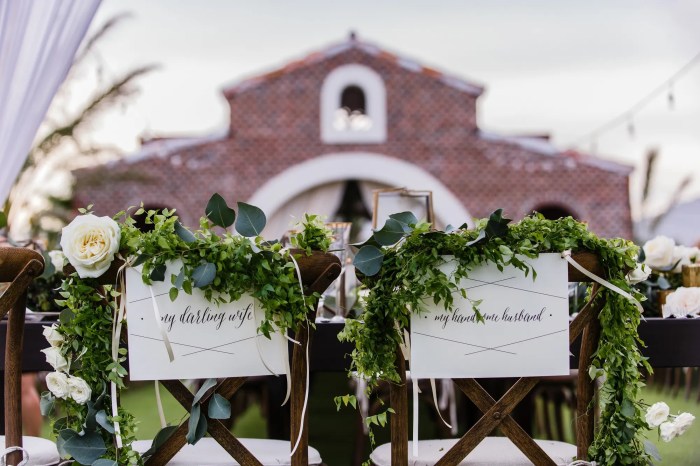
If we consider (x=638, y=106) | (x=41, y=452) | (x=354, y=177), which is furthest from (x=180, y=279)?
(x=354, y=177)

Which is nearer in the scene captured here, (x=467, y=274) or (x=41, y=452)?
(x=467, y=274)

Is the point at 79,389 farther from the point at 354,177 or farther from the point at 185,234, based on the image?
the point at 354,177

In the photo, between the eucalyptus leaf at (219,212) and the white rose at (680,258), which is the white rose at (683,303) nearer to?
the white rose at (680,258)

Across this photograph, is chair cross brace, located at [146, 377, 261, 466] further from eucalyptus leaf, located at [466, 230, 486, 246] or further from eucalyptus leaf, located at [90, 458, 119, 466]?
eucalyptus leaf, located at [466, 230, 486, 246]

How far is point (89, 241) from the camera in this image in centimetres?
144

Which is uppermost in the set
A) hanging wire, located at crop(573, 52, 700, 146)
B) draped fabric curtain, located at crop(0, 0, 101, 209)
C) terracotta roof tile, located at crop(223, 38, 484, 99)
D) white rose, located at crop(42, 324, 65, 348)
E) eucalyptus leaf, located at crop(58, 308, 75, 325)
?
terracotta roof tile, located at crop(223, 38, 484, 99)

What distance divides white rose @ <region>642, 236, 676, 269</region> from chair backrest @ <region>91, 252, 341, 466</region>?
1264mm

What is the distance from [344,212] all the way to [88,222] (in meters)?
10.9

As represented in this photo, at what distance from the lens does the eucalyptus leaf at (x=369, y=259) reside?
4.75 ft

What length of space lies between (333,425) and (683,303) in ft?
11.6

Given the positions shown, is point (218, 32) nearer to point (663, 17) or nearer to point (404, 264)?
point (663, 17)

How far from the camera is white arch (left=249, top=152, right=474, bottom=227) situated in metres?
12.0

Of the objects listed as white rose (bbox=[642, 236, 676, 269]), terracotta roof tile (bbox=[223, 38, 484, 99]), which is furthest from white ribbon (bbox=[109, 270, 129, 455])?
terracotta roof tile (bbox=[223, 38, 484, 99])

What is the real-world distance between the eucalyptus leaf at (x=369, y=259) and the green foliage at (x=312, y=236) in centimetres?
8
